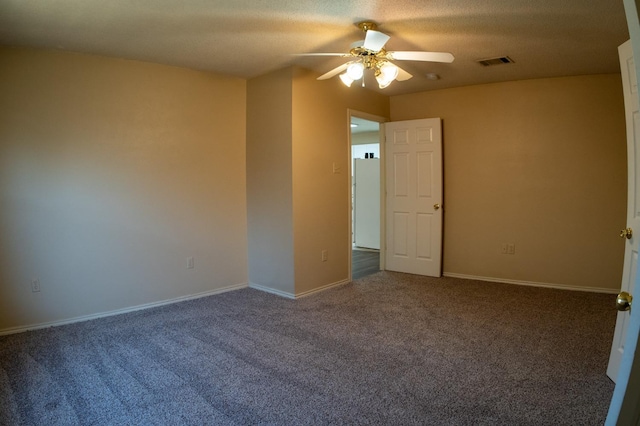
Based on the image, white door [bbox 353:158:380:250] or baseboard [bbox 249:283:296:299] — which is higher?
white door [bbox 353:158:380:250]

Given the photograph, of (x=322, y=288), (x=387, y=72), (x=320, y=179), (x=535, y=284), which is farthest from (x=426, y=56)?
(x=535, y=284)

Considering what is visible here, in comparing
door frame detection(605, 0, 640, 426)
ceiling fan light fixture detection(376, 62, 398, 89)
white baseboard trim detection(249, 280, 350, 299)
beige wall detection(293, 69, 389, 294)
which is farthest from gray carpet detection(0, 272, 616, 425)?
ceiling fan light fixture detection(376, 62, 398, 89)

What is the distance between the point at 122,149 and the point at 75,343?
1775mm

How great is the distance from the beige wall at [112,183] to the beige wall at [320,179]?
2.80ft

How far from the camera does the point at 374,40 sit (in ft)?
8.69

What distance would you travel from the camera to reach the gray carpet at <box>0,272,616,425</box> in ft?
6.71

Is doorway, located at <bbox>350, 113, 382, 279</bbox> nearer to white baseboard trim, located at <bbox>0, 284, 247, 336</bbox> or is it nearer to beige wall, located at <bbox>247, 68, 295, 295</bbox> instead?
beige wall, located at <bbox>247, 68, 295, 295</bbox>

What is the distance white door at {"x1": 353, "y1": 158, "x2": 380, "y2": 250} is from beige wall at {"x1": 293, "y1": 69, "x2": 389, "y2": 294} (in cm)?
244

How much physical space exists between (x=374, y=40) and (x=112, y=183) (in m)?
2.71

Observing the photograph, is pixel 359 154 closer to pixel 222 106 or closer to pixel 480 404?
pixel 222 106

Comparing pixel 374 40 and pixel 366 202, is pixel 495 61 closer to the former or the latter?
pixel 374 40

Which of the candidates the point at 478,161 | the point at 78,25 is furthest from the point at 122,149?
the point at 478,161

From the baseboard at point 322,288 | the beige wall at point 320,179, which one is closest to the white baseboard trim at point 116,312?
the baseboard at point 322,288

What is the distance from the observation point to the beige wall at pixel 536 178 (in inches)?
166
